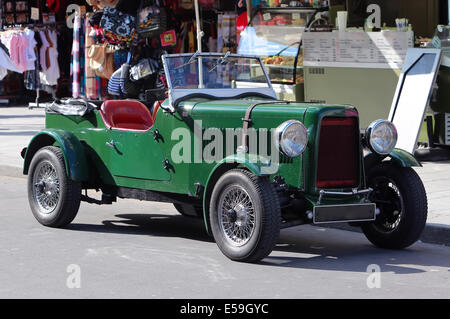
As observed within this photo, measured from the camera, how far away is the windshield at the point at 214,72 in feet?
26.8

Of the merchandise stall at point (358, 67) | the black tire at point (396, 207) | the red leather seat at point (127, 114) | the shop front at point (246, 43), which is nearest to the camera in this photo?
the black tire at point (396, 207)

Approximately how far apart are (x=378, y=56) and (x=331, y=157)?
215 inches

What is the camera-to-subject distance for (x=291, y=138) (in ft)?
22.5

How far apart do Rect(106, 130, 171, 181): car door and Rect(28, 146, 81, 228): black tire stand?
0.41 meters

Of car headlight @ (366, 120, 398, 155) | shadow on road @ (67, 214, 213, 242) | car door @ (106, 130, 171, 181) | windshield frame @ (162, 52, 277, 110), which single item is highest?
windshield frame @ (162, 52, 277, 110)

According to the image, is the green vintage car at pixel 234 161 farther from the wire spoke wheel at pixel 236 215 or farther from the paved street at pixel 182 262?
the paved street at pixel 182 262

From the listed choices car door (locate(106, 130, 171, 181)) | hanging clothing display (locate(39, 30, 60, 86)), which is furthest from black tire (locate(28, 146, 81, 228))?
hanging clothing display (locate(39, 30, 60, 86))

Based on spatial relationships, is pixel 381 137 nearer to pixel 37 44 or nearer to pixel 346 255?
pixel 346 255

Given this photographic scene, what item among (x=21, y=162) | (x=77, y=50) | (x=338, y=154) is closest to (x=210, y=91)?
(x=338, y=154)

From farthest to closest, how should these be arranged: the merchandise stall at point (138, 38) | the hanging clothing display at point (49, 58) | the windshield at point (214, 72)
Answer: the hanging clothing display at point (49, 58) < the merchandise stall at point (138, 38) < the windshield at point (214, 72)

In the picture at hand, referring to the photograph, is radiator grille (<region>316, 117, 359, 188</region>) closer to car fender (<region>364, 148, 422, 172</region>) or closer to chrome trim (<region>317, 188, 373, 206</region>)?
chrome trim (<region>317, 188, 373, 206</region>)

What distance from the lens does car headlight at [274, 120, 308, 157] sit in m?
6.82

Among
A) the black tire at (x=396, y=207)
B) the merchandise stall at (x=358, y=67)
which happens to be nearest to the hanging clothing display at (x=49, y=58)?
the merchandise stall at (x=358, y=67)

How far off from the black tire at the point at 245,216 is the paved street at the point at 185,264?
13 centimetres
